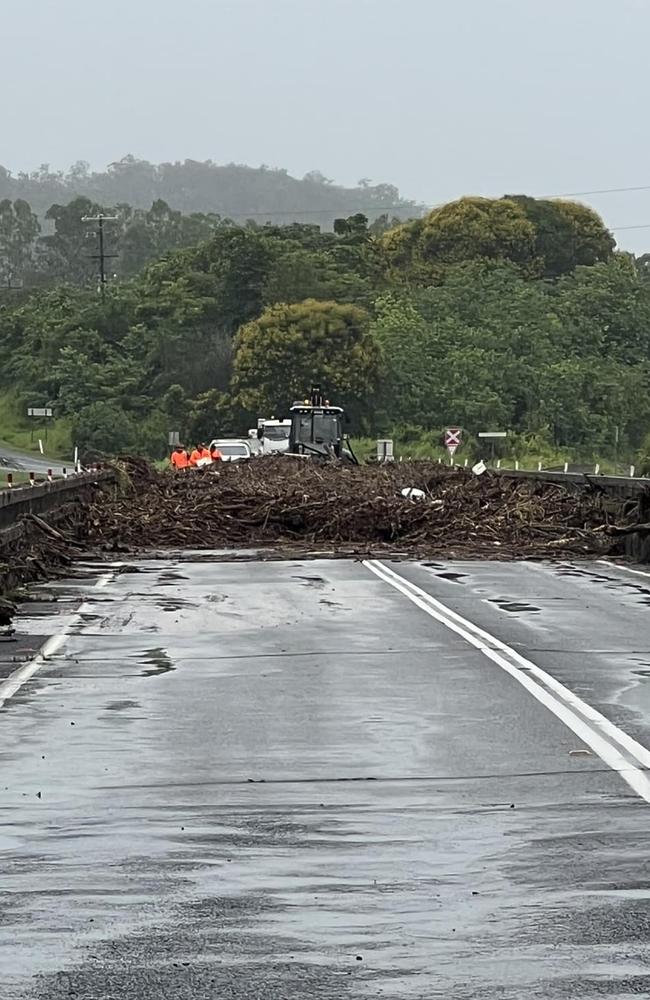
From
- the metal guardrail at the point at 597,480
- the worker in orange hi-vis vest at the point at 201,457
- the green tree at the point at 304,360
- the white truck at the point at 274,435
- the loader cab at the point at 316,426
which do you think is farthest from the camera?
the green tree at the point at 304,360

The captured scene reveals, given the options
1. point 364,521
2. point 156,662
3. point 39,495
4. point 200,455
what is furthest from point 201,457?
point 156,662

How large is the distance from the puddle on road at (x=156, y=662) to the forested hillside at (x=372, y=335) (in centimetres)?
7738

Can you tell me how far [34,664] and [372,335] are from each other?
90.9 meters

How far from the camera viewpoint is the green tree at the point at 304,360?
334 ft

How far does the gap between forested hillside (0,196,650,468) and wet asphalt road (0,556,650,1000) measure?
3097 inches

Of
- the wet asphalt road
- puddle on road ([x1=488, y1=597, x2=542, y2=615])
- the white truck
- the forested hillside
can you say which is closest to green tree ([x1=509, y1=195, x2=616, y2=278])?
the forested hillside

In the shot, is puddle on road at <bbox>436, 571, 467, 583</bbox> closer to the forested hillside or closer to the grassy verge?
the forested hillside

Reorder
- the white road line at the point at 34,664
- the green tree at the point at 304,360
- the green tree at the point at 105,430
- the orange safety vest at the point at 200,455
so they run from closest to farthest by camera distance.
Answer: the white road line at the point at 34,664 < the orange safety vest at the point at 200,455 < the green tree at the point at 304,360 < the green tree at the point at 105,430

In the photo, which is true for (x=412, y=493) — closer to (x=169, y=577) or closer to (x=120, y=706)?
(x=169, y=577)

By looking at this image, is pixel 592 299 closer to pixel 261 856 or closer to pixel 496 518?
pixel 496 518

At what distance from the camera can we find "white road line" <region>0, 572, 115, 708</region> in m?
14.6

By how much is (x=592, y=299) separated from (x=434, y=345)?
1177 cm

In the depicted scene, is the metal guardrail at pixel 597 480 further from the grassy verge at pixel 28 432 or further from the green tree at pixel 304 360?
the grassy verge at pixel 28 432

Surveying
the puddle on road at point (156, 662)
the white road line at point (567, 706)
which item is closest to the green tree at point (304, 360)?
the white road line at point (567, 706)
